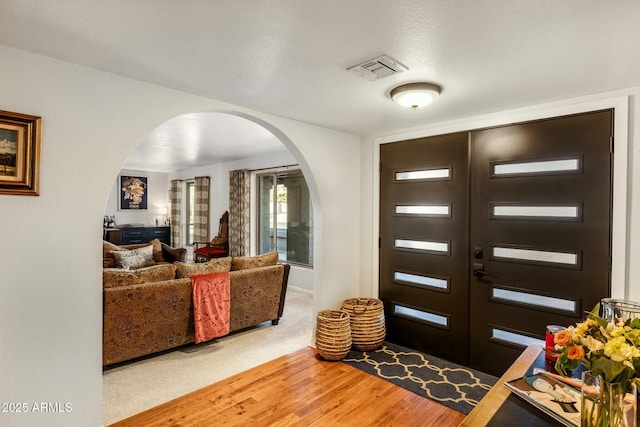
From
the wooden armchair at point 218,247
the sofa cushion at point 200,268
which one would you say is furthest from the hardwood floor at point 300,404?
the wooden armchair at point 218,247

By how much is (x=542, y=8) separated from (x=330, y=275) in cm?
288

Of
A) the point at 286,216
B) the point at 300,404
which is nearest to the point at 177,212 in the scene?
the point at 286,216

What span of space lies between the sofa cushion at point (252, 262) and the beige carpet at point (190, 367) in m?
0.79

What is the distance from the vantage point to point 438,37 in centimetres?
174

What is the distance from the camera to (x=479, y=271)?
310cm

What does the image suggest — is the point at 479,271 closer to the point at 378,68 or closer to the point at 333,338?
the point at 333,338

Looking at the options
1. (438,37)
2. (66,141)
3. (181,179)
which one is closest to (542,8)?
(438,37)

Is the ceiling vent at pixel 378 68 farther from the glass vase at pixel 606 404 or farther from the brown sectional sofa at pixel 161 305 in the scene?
the brown sectional sofa at pixel 161 305

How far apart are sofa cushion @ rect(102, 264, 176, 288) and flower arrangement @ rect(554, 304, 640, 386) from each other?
10.8ft

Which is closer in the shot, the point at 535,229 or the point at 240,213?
the point at 535,229

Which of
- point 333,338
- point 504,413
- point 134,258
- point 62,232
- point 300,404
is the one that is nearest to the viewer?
point 504,413

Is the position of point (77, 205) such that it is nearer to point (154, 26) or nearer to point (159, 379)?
point (154, 26)

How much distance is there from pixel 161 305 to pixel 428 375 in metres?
2.60

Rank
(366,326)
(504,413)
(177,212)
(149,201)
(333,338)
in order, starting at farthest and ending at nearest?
(149,201)
(177,212)
(366,326)
(333,338)
(504,413)
